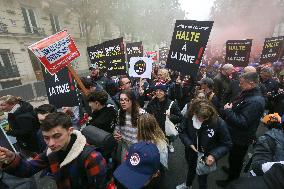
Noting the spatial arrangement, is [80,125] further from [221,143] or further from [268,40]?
[268,40]

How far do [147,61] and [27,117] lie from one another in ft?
10.7

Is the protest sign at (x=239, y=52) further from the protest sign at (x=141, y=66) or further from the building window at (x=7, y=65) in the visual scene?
the building window at (x=7, y=65)

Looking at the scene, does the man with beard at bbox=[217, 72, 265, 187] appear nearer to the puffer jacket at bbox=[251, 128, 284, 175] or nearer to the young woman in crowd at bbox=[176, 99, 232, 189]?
the young woman in crowd at bbox=[176, 99, 232, 189]

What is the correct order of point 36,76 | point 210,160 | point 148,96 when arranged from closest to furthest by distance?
1. point 210,160
2. point 148,96
3. point 36,76

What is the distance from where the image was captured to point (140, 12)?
30047mm

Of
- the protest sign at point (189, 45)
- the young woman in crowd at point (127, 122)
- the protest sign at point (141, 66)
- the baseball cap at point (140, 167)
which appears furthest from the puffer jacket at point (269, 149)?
the protest sign at point (141, 66)

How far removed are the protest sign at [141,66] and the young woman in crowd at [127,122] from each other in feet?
7.94

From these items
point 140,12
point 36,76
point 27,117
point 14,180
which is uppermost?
point 140,12

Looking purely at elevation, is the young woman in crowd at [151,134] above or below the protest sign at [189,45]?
below

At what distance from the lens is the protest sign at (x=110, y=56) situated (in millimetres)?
6066

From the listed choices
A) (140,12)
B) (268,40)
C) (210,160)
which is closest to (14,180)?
(210,160)

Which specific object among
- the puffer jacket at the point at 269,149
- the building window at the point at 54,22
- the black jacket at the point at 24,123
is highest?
the building window at the point at 54,22

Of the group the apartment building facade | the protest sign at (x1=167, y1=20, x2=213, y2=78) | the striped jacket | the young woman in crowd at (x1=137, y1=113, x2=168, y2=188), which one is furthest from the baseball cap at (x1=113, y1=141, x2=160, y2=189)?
the apartment building facade

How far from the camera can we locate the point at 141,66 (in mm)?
5938
